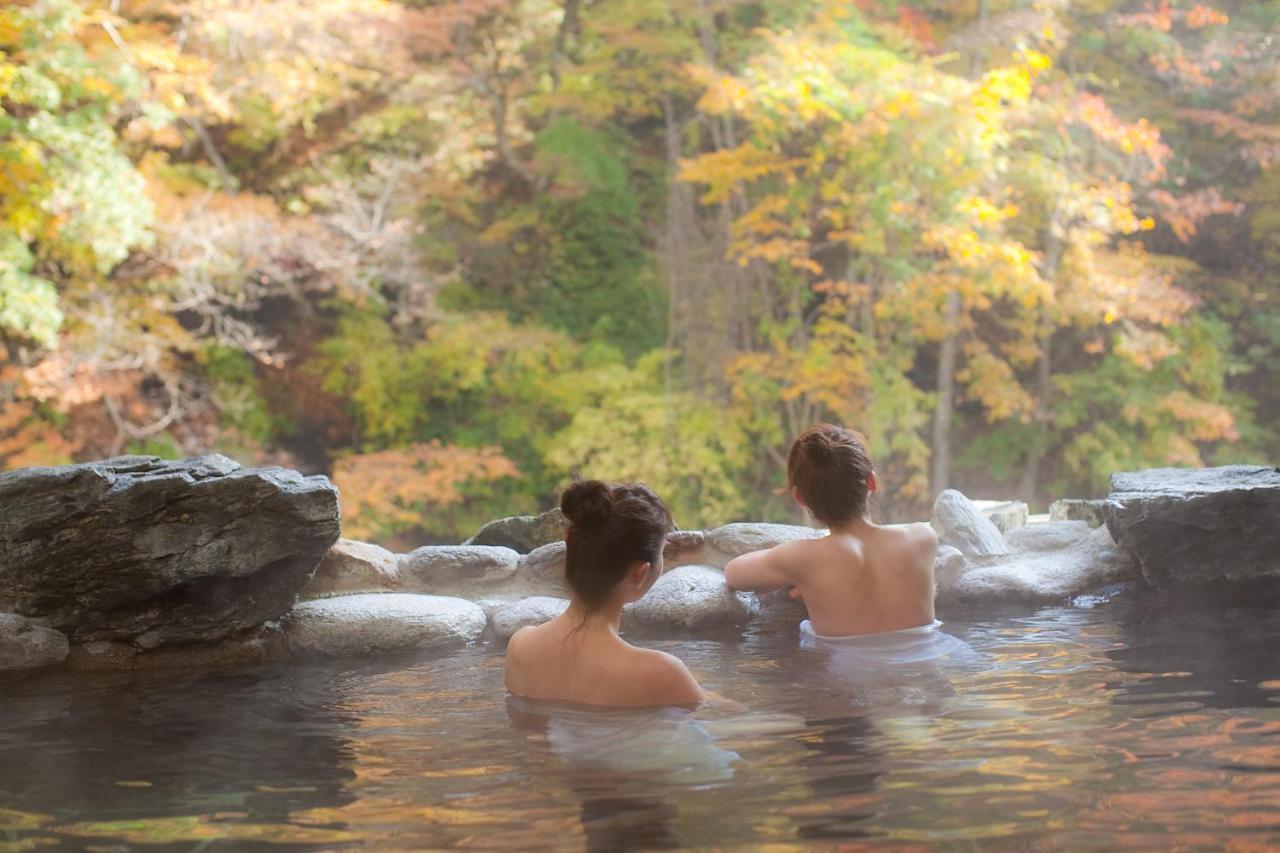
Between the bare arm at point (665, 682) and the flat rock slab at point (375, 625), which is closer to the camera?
the bare arm at point (665, 682)

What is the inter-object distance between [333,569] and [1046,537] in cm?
326

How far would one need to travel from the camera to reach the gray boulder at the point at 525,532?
5672 millimetres

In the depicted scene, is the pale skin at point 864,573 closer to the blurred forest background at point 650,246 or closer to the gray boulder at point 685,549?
the gray boulder at point 685,549

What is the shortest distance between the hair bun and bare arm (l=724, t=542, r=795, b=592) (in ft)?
3.76

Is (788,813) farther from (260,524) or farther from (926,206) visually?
(926,206)

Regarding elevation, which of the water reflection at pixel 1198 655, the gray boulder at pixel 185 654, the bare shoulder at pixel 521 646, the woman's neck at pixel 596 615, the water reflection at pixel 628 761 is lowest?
the water reflection at pixel 1198 655

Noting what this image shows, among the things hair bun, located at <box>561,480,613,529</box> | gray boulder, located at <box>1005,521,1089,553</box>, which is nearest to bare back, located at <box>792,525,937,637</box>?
hair bun, located at <box>561,480,613,529</box>

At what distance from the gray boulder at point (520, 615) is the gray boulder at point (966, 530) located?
187 centimetres

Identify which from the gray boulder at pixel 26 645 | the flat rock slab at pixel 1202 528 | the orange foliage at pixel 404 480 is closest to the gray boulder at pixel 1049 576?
the flat rock slab at pixel 1202 528

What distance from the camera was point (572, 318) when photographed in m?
13.0

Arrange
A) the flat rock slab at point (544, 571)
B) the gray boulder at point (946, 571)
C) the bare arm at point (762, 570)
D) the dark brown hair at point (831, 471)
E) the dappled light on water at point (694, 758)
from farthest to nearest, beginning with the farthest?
the flat rock slab at point (544, 571)
the gray boulder at point (946, 571)
the bare arm at point (762, 570)
the dark brown hair at point (831, 471)
the dappled light on water at point (694, 758)

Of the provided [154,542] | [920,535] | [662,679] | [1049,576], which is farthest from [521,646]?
[1049,576]

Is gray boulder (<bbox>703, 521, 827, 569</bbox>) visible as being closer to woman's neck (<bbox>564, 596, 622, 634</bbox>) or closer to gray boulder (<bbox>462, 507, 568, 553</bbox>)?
gray boulder (<bbox>462, 507, 568, 553</bbox>)

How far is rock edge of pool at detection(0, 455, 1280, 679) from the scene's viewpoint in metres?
4.35
